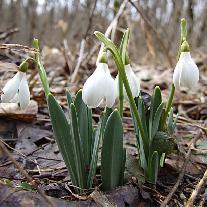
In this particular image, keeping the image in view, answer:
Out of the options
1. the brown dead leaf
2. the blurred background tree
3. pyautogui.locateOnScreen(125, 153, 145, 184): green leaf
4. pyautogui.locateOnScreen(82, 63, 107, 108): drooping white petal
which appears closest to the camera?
pyautogui.locateOnScreen(82, 63, 107, 108): drooping white petal

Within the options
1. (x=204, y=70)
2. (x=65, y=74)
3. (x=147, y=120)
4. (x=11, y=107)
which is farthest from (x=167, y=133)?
(x=204, y=70)

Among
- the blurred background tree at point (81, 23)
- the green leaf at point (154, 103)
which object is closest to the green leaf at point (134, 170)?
the green leaf at point (154, 103)

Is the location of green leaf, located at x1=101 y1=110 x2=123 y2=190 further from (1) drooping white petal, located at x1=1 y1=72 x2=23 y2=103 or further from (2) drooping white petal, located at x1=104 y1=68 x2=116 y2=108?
(1) drooping white petal, located at x1=1 y1=72 x2=23 y2=103

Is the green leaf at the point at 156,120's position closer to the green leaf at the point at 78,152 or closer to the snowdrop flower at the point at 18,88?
the green leaf at the point at 78,152

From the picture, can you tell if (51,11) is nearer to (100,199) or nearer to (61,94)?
(61,94)

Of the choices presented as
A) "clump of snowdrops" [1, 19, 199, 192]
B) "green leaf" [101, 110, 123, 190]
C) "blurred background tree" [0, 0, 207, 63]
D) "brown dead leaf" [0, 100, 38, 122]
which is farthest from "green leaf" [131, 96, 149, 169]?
"blurred background tree" [0, 0, 207, 63]

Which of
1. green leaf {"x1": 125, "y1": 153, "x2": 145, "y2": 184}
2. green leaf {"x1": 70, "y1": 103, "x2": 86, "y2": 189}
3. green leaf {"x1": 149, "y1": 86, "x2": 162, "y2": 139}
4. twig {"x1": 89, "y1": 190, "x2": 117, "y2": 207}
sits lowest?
twig {"x1": 89, "y1": 190, "x2": 117, "y2": 207}
